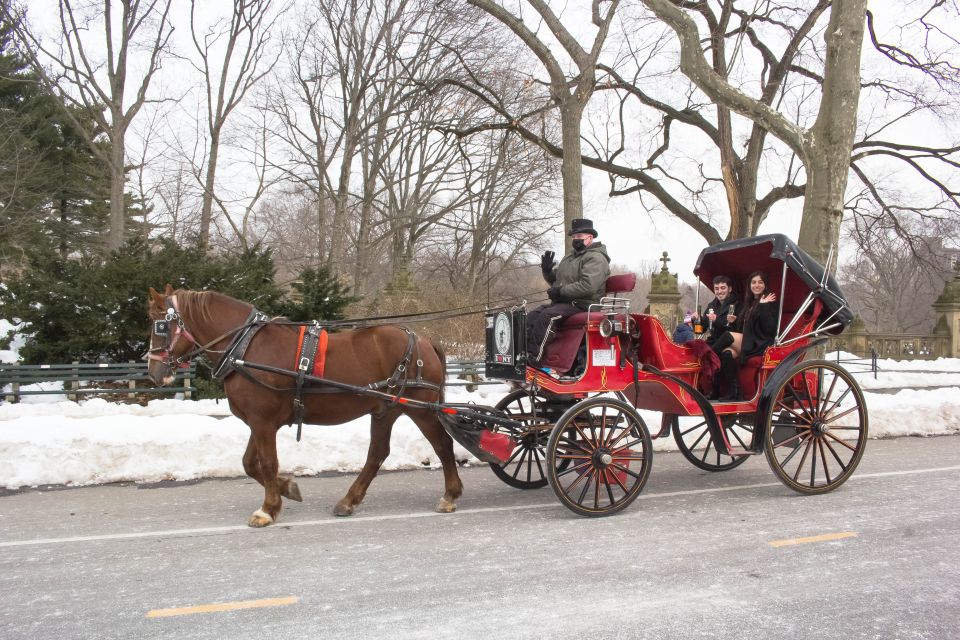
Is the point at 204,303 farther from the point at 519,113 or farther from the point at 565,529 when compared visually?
the point at 519,113

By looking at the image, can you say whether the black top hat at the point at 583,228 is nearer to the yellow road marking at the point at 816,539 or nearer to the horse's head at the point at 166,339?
the yellow road marking at the point at 816,539

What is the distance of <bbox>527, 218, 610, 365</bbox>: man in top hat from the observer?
642cm

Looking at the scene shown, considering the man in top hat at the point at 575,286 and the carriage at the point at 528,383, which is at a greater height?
the man in top hat at the point at 575,286

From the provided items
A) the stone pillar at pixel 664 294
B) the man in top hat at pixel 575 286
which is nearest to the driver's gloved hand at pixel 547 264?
the man in top hat at pixel 575 286

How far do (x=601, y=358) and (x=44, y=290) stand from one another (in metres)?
11.3

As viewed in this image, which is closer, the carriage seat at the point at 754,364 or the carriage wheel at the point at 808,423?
the carriage wheel at the point at 808,423

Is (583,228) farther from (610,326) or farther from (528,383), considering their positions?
(528,383)

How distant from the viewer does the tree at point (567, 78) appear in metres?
15.6

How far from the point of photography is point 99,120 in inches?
835

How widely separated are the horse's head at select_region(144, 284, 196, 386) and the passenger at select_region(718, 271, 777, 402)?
4.93 m

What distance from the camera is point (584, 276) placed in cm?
644

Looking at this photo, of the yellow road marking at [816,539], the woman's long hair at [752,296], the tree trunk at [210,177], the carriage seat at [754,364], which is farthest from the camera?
A: the tree trunk at [210,177]

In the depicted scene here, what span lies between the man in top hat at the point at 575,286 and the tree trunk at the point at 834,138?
6904 millimetres

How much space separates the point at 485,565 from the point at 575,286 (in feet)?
8.60
